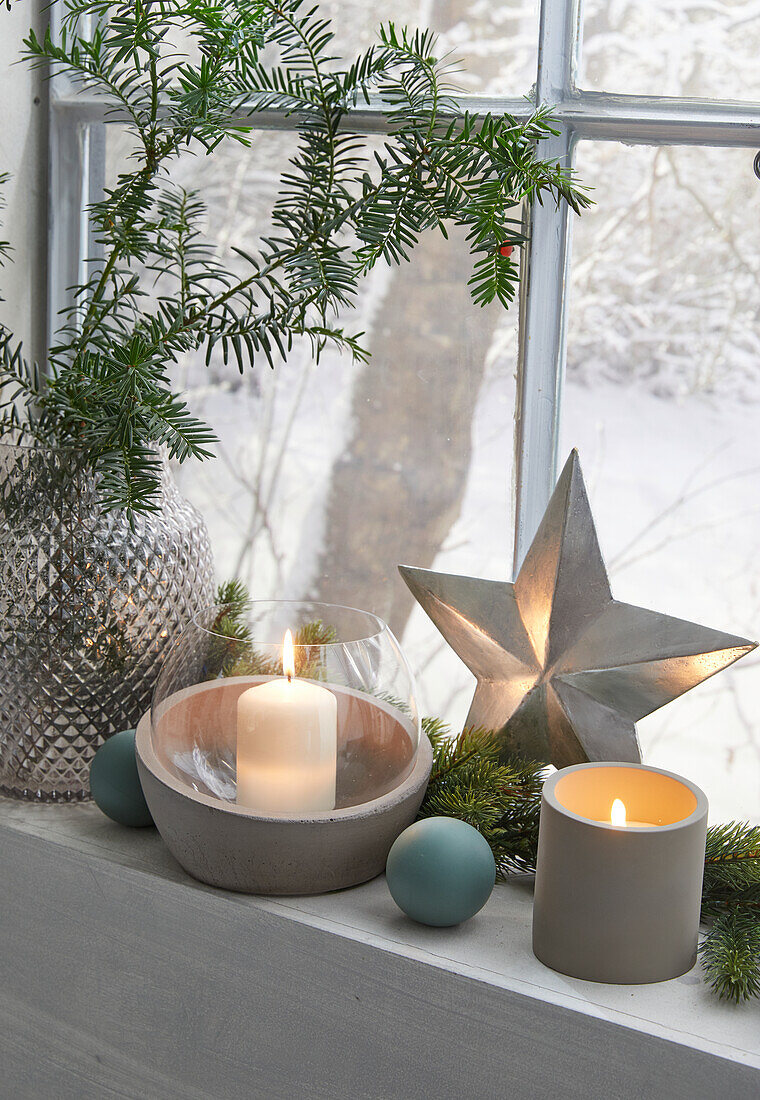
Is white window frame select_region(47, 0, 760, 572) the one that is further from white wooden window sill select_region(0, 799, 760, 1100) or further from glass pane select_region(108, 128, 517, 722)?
white wooden window sill select_region(0, 799, 760, 1100)

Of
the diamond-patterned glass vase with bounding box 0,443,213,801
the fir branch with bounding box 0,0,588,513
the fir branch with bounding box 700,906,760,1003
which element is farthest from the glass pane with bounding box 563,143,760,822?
the diamond-patterned glass vase with bounding box 0,443,213,801

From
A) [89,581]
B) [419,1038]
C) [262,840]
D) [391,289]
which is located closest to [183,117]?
[391,289]

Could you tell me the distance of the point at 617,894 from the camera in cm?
51

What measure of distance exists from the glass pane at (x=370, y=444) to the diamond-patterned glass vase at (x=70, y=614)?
0.20 meters

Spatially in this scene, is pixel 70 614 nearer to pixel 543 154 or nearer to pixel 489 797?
pixel 489 797

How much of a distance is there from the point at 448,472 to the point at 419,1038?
457mm

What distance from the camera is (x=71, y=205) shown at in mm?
869

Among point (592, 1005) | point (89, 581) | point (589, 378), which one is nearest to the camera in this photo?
point (592, 1005)

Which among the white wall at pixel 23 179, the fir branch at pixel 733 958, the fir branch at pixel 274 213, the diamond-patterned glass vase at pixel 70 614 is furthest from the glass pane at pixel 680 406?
the white wall at pixel 23 179

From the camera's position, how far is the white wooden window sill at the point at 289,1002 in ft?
1.67

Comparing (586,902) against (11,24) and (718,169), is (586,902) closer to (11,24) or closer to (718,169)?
(718,169)

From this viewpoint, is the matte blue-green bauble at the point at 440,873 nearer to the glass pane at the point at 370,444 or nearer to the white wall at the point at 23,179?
the glass pane at the point at 370,444

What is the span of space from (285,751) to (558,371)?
1.30ft

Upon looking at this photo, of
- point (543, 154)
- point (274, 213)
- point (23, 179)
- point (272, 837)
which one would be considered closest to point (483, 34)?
point (543, 154)
